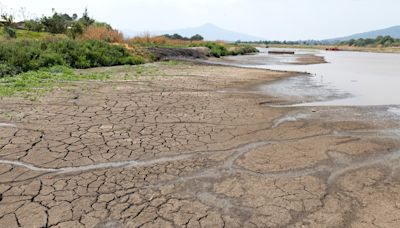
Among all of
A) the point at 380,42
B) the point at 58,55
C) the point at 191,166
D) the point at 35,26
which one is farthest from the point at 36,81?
the point at 380,42

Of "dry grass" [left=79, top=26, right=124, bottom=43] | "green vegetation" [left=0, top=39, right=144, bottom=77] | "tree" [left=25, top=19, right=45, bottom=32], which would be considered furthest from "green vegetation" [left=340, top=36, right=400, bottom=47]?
"green vegetation" [left=0, top=39, right=144, bottom=77]

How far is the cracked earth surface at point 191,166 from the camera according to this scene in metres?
3.59

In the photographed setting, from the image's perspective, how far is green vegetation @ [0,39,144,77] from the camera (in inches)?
546

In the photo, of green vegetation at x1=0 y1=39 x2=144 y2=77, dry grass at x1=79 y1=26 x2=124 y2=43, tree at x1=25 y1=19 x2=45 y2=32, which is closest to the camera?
green vegetation at x1=0 y1=39 x2=144 y2=77

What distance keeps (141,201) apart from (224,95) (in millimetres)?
7114

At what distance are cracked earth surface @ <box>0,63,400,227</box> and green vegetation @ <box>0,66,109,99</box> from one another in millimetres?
975

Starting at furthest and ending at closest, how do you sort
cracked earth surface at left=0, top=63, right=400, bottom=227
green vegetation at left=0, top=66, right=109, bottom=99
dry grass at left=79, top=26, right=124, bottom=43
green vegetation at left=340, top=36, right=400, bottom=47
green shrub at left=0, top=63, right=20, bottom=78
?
green vegetation at left=340, top=36, right=400, bottom=47
dry grass at left=79, top=26, right=124, bottom=43
green shrub at left=0, top=63, right=20, bottom=78
green vegetation at left=0, top=66, right=109, bottom=99
cracked earth surface at left=0, top=63, right=400, bottom=227

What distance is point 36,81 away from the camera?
1136 cm

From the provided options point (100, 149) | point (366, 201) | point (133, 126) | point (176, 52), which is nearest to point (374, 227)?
point (366, 201)

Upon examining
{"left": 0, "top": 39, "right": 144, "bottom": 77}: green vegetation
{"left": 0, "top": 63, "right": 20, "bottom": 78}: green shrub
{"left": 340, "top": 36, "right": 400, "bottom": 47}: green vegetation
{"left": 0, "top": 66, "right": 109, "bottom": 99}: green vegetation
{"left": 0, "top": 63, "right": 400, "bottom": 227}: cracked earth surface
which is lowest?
{"left": 0, "top": 63, "right": 400, "bottom": 227}: cracked earth surface

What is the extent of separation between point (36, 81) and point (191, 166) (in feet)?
28.4

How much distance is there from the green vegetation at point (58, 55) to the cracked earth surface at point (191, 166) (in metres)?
6.14

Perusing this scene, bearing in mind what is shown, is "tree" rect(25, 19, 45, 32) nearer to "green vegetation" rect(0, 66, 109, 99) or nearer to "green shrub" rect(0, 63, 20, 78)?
"green vegetation" rect(0, 66, 109, 99)

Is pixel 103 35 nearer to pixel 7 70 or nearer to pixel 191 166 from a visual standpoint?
pixel 7 70
